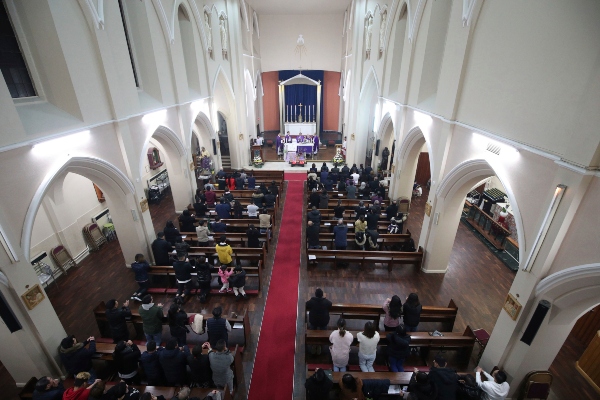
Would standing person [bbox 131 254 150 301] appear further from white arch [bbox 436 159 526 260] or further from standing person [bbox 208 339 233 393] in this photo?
white arch [bbox 436 159 526 260]

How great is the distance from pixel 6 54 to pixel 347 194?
34.8 feet

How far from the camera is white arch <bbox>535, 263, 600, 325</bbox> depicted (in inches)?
156

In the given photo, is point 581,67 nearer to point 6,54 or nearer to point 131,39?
point 6,54

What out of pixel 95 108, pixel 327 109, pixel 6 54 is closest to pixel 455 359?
pixel 95 108

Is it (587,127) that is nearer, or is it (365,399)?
(587,127)

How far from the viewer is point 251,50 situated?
66.1 ft

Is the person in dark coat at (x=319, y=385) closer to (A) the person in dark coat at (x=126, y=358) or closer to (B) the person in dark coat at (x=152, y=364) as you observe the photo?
(B) the person in dark coat at (x=152, y=364)

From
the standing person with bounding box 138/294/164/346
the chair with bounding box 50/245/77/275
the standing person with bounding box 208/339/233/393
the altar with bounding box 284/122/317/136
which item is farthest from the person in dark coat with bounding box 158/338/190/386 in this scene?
the altar with bounding box 284/122/317/136

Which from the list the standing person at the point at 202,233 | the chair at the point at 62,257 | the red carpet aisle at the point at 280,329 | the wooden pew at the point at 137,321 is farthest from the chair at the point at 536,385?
the chair at the point at 62,257

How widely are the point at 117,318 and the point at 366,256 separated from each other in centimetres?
631

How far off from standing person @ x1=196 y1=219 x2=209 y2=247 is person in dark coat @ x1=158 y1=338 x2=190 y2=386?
4.12 metres

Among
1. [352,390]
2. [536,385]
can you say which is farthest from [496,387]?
[352,390]

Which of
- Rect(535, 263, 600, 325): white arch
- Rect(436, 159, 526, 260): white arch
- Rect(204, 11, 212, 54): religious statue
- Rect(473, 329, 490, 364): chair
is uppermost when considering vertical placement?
Rect(204, 11, 212, 54): religious statue

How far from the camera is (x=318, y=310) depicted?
6.04 metres
